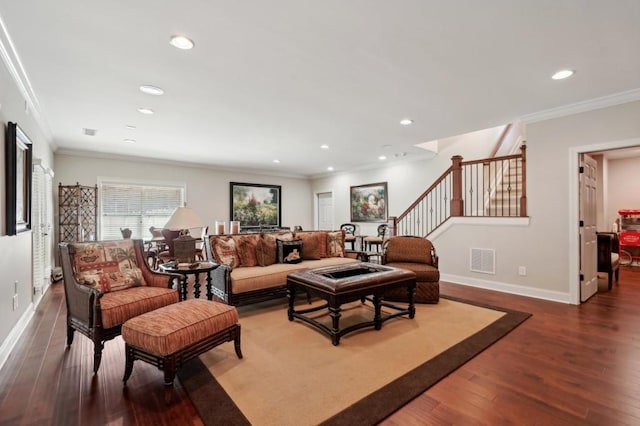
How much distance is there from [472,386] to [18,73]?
4.66 meters

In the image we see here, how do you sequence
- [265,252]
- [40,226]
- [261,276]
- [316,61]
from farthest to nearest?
[40,226] < [265,252] < [261,276] < [316,61]

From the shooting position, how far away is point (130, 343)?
2.10 meters

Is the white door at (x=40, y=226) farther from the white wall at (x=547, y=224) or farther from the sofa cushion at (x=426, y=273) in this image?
the white wall at (x=547, y=224)

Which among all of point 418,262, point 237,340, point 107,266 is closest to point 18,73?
point 107,266

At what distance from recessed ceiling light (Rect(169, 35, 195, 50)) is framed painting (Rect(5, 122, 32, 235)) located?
174 centimetres

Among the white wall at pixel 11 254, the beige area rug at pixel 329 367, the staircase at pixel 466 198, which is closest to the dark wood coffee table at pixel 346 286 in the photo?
the beige area rug at pixel 329 367

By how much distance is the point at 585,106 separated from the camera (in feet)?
12.2

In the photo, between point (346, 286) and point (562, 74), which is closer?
point (346, 286)

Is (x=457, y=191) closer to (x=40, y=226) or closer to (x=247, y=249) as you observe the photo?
(x=247, y=249)

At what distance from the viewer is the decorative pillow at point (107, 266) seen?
2678mm

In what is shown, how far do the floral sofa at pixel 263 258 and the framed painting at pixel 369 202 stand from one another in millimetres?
3393

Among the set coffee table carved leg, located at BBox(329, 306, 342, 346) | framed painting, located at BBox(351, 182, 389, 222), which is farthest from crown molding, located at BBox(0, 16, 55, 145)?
framed painting, located at BBox(351, 182, 389, 222)

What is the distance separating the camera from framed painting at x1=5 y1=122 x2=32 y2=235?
8.68 feet

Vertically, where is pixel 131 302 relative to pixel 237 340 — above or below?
above
